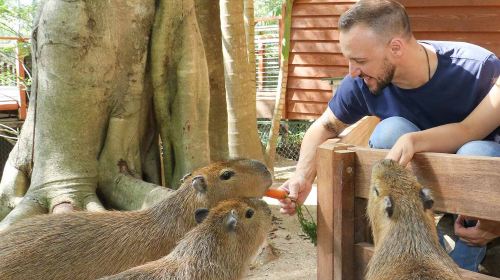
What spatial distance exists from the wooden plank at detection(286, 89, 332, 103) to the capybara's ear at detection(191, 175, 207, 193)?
8.25 metres

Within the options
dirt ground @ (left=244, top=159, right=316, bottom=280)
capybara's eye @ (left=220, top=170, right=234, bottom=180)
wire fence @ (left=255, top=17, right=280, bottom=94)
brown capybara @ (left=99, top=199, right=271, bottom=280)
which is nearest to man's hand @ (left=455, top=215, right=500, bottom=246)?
brown capybara @ (left=99, top=199, right=271, bottom=280)

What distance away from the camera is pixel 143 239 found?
3.13 m

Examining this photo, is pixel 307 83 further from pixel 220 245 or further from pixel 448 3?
pixel 220 245

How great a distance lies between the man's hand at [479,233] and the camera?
9.02 ft

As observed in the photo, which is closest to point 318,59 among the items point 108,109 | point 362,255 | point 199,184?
point 108,109

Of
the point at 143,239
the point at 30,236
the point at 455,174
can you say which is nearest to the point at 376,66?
the point at 455,174

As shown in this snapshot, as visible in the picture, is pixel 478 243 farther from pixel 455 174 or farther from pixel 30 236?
pixel 30 236

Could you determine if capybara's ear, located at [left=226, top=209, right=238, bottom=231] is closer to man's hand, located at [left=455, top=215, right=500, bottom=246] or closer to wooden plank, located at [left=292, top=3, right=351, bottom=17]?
man's hand, located at [left=455, top=215, right=500, bottom=246]

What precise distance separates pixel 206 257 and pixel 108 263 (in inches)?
22.8

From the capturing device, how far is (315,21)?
36.9 ft

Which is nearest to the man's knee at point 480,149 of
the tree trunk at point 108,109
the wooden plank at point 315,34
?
the tree trunk at point 108,109

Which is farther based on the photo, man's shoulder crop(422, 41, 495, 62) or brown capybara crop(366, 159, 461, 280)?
man's shoulder crop(422, 41, 495, 62)

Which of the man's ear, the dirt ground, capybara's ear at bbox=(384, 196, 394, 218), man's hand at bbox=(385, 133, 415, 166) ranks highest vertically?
the man's ear

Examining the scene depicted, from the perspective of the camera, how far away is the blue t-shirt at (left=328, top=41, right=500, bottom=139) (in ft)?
9.72
